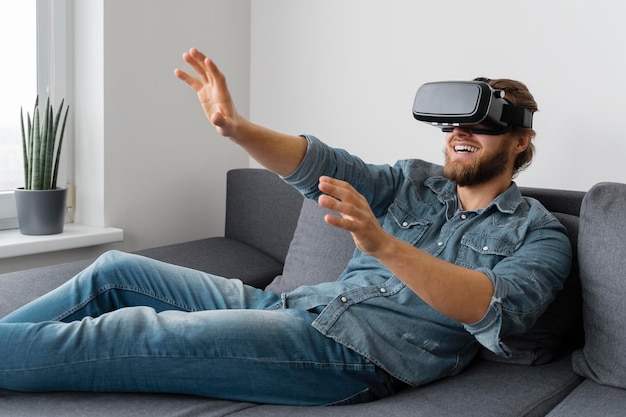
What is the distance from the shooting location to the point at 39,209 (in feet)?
8.41

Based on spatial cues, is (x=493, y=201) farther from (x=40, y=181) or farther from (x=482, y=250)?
(x=40, y=181)

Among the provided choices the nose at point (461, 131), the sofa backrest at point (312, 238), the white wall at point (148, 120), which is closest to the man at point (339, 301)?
the nose at point (461, 131)

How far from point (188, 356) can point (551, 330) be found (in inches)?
34.8

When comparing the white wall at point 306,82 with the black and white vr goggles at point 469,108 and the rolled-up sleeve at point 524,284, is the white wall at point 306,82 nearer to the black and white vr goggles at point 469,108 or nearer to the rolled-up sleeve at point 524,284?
the black and white vr goggles at point 469,108

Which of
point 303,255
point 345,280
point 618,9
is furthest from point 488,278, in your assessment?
→ point 618,9

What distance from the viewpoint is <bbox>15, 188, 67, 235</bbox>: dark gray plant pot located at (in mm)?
2553

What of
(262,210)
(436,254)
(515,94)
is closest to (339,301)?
(436,254)

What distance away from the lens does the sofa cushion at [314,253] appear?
2.18m

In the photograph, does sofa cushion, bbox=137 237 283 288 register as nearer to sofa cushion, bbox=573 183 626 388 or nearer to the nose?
the nose

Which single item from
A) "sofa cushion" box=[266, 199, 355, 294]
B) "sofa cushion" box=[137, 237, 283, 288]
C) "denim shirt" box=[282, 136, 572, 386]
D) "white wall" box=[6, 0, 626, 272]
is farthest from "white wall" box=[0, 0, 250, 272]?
"denim shirt" box=[282, 136, 572, 386]

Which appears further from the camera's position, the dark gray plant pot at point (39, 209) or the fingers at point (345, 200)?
the dark gray plant pot at point (39, 209)

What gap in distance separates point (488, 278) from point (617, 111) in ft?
3.04

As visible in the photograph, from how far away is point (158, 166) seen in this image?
2.96m

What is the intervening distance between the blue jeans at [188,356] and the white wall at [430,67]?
1.04m
